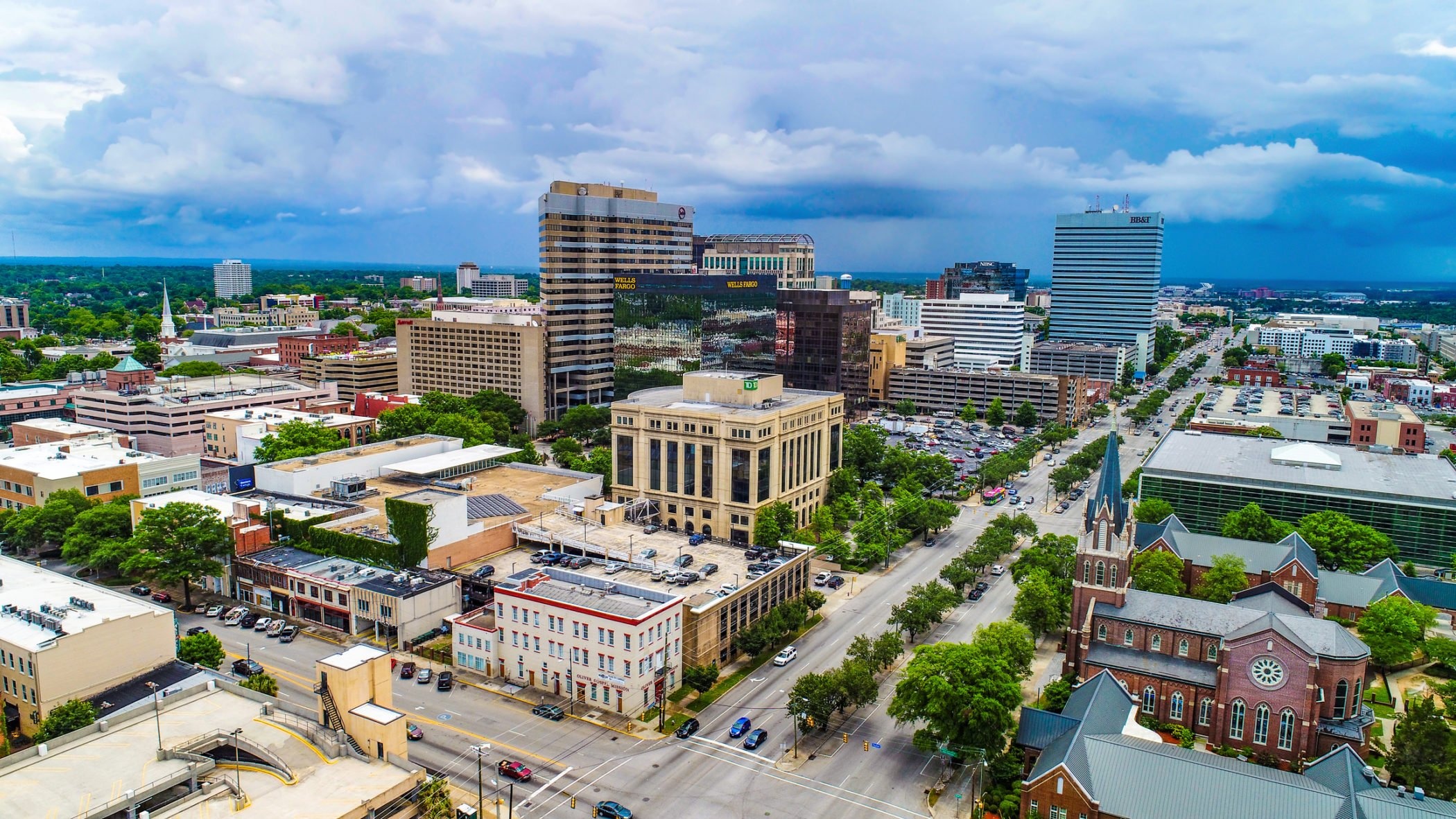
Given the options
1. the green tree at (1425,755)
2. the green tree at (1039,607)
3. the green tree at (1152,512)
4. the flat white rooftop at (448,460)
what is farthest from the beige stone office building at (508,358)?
the green tree at (1425,755)

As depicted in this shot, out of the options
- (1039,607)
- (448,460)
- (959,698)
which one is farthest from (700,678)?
(448,460)

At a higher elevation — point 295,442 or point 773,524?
point 295,442

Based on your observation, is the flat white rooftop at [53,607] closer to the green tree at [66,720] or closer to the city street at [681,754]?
the green tree at [66,720]

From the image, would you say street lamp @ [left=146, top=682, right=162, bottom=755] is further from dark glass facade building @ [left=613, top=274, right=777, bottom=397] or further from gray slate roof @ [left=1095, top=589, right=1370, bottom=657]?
dark glass facade building @ [left=613, top=274, right=777, bottom=397]

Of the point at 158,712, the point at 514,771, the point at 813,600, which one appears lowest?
the point at 514,771

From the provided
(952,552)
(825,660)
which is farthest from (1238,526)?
(825,660)

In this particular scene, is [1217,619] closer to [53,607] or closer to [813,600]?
[813,600]
